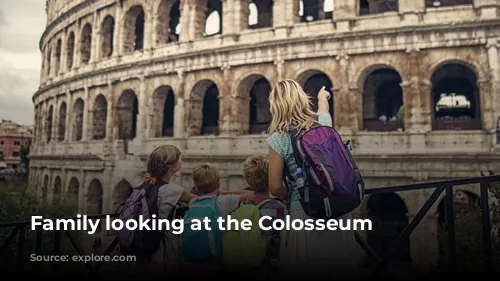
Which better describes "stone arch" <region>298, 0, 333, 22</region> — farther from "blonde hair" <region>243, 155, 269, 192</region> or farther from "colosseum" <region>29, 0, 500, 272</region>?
"blonde hair" <region>243, 155, 269, 192</region>

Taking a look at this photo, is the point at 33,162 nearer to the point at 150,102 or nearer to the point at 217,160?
the point at 150,102

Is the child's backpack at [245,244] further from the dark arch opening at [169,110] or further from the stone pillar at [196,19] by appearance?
the dark arch opening at [169,110]

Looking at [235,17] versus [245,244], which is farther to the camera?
[235,17]

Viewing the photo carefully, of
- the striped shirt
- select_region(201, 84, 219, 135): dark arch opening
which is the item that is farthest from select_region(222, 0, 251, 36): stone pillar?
the striped shirt

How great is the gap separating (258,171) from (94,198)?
57.9 ft

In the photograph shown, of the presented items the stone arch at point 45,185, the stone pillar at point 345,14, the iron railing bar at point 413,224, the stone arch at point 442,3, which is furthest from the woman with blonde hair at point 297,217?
the stone arch at point 45,185

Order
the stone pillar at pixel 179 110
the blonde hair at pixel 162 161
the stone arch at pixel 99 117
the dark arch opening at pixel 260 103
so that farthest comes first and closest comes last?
1. the stone arch at pixel 99 117
2. the dark arch opening at pixel 260 103
3. the stone pillar at pixel 179 110
4. the blonde hair at pixel 162 161

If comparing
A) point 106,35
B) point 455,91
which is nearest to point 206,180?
point 455,91

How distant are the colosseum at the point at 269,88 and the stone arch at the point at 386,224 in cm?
5

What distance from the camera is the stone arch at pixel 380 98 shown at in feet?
45.8

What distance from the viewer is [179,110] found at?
50.6ft

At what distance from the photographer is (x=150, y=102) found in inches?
648

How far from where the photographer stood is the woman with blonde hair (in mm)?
2533

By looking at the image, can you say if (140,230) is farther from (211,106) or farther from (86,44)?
(86,44)
